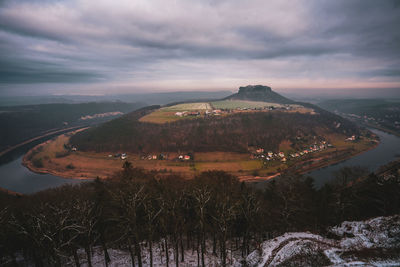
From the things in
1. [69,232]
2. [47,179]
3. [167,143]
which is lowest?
[47,179]

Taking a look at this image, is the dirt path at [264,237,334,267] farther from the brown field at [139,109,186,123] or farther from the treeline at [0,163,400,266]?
the brown field at [139,109,186,123]

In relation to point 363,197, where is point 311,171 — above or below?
below

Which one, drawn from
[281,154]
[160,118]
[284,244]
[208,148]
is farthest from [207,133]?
[284,244]

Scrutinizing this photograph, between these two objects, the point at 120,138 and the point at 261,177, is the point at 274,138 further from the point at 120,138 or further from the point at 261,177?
the point at 120,138

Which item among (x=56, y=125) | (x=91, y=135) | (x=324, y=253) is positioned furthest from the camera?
(x=56, y=125)

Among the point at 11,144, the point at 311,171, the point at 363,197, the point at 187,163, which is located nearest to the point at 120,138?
the point at 187,163

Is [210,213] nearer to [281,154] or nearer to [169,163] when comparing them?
[169,163]

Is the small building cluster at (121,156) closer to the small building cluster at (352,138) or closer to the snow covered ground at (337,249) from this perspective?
the snow covered ground at (337,249)

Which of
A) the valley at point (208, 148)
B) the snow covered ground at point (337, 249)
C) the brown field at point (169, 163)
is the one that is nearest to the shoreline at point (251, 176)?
the brown field at point (169, 163)
